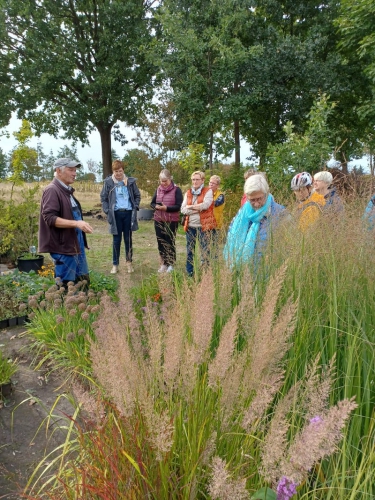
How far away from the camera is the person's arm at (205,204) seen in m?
6.22

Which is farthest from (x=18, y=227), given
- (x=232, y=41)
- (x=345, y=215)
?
(x=232, y=41)

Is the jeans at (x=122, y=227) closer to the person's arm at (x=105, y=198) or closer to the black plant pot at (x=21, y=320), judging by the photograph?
the person's arm at (x=105, y=198)

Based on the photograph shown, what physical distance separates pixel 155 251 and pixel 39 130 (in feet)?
50.9

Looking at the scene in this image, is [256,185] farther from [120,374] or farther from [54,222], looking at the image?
[120,374]

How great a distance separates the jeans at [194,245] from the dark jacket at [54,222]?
1.32 m

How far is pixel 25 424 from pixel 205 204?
4315 millimetres

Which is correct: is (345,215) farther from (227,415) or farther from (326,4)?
(326,4)

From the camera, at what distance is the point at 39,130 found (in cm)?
2134

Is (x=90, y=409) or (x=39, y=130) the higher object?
(x=39, y=130)

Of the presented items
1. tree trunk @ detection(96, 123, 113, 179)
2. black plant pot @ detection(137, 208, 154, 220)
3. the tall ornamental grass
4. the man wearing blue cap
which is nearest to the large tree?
tree trunk @ detection(96, 123, 113, 179)

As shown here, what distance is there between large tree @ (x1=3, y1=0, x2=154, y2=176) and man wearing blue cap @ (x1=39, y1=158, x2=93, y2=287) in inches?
619

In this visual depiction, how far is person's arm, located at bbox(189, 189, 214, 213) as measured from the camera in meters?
6.22

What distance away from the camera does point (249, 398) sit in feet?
4.47

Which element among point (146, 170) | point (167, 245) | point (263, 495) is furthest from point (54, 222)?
point (146, 170)
